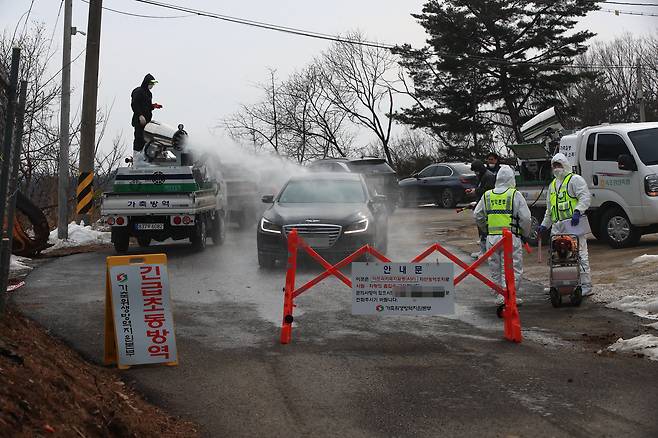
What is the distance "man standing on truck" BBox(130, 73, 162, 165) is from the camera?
19.6 m

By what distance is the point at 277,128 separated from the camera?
5659 cm

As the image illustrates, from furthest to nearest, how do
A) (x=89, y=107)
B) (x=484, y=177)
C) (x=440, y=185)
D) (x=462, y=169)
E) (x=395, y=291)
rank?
(x=440, y=185) < (x=462, y=169) < (x=89, y=107) < (x=484, y=177) < (x=395, y=291)

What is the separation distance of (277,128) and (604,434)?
168 feet

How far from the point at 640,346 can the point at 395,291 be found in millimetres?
2350

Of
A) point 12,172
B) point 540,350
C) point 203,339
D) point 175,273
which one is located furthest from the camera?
Answer: point 175,273

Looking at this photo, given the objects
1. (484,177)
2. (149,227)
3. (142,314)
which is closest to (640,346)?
(142,314)

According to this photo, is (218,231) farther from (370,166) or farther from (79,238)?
(370,166)

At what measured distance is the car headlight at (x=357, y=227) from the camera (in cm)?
1493

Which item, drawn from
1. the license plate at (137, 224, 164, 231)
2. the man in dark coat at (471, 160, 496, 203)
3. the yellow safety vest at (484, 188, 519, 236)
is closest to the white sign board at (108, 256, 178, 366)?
the yellow safety vest at (484, 188, 519, 236)

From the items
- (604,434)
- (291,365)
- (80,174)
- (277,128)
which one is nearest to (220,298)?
(291,365)

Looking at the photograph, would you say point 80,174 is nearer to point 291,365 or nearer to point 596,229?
point 596,229

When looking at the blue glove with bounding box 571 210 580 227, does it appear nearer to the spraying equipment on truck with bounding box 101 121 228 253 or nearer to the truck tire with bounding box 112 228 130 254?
the spraying equipment on truck with bounding box 101 121 228 253

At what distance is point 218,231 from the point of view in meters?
20.3

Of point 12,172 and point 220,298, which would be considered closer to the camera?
point 12,172
